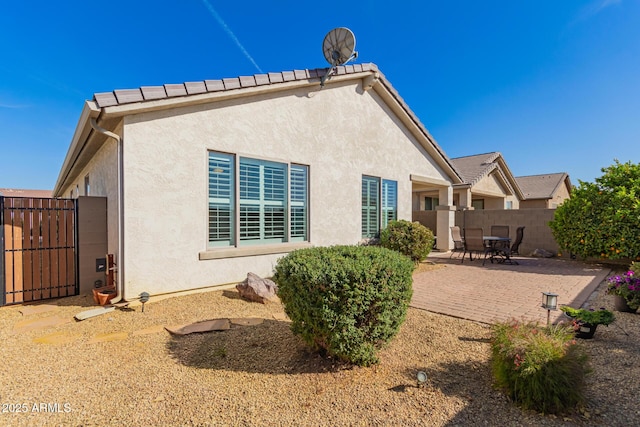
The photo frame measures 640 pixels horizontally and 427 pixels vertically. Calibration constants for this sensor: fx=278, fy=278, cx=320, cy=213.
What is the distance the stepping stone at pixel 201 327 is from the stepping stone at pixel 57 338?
1.29 meters

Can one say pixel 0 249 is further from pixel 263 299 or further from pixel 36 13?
pixel 36 13

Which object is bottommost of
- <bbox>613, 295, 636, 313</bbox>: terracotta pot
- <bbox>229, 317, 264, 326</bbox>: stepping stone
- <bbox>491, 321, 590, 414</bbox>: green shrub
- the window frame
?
<bbox>229, 317, 264, 326</bbox>: stepping stone

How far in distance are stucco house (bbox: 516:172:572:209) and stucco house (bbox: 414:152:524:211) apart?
13.4 ft

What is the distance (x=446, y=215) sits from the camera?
543 inches

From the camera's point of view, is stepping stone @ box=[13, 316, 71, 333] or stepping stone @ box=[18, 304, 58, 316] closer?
stepping stone @ box=[13, 316, 71, 333]

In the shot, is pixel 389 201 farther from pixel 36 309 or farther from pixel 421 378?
pixel 36 309

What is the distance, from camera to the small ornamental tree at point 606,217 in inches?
368

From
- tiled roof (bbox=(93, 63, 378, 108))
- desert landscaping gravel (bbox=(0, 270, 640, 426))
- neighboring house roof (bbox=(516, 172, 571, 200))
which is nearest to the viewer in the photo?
desert landscaping gravel (bbox=(0, 270, 640, 426))

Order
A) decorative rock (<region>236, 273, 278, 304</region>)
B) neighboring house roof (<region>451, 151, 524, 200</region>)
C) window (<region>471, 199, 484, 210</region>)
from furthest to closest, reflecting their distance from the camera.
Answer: window (<region>471, 199, 484, 210</region>), neighboring house roof (<region>451, 151, 524, 200</region>), decorative rock (<region>236, 273, 278, 304</region>)

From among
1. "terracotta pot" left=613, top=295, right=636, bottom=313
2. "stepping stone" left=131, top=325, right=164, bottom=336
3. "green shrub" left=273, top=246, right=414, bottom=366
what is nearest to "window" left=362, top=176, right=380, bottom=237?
"terracotta pot" left=613, top=295, right=636, bottom=313

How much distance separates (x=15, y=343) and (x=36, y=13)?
933 cm

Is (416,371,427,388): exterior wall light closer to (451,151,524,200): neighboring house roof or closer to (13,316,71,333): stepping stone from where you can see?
(13,316,71,333): stepping stone

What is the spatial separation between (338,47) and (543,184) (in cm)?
2936

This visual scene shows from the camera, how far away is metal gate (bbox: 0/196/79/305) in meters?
6.02
